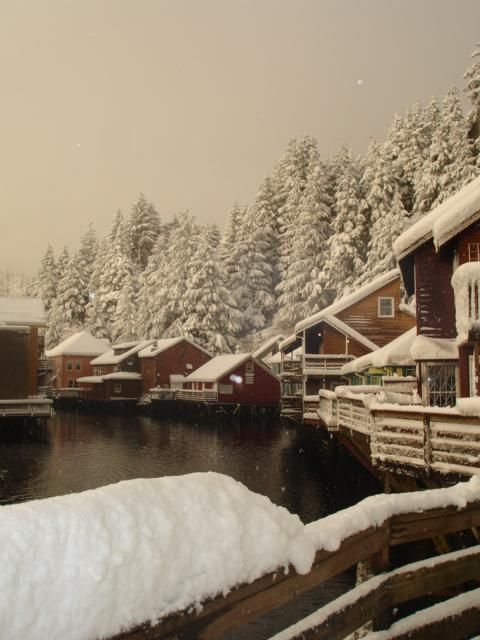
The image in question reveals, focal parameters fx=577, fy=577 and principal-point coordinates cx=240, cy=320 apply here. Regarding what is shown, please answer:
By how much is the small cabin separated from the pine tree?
42232 millimetres

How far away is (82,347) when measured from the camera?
8275cm

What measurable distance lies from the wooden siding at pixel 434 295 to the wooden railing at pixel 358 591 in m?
17.7

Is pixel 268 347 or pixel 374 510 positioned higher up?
pixel 268 347

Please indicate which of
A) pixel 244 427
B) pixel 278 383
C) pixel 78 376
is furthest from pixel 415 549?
pixel 78 376

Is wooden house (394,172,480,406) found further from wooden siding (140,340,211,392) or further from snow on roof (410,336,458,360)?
wooden siding (140,340,211,392)

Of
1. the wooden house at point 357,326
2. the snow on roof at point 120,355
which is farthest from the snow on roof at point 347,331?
the snow on roof at point 120,355

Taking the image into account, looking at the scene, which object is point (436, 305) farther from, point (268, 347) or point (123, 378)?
point (123, 378)

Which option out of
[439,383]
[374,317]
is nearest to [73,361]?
[374,317]

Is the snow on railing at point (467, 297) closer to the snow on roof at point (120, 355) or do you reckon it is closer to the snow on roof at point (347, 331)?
the snow on roof at point (347, 331)

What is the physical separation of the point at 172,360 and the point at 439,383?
1923 inches

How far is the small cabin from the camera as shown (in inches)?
2341

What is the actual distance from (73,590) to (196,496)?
2.46 feet

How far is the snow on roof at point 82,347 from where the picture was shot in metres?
81.8

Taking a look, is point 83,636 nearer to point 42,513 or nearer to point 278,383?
point 42,513
